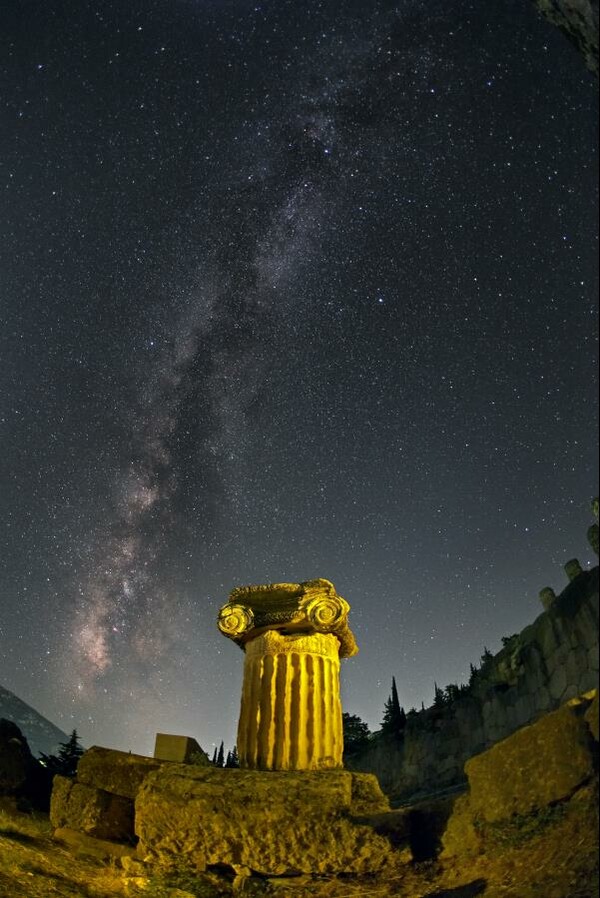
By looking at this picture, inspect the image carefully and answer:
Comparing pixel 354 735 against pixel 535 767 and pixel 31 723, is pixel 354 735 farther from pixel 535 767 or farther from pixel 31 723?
pixel 31 723

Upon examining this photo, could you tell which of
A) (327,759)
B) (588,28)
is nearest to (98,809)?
(327,759)

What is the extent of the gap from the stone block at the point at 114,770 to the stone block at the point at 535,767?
2697 millimetres

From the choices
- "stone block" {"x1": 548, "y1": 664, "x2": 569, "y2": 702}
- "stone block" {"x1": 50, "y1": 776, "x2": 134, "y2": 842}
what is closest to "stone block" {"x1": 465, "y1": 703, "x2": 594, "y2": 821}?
"stone block" {"x1": 50, "y1": 776, "x2": 134, "y2": 842}

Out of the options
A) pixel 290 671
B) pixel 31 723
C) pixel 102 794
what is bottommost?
pixel 102 794

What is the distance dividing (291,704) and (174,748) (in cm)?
119

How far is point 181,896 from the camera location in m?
4.55

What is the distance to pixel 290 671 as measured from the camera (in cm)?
580

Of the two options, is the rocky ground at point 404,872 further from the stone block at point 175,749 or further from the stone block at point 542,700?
the stone block at point 542,700

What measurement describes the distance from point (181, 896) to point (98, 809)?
0.96m

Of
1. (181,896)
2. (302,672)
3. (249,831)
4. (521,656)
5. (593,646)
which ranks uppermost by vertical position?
(521,656)

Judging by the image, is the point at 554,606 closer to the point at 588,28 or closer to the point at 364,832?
the point at 364,832

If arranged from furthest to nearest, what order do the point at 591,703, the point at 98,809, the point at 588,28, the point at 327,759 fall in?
the point at 327,759
the point at 98,809
the point at 591,703
the point at 588,28

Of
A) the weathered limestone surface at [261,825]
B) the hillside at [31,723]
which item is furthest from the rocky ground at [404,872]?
the hillside at [31,723]

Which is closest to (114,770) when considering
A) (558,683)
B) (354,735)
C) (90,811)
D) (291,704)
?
(90,811)
